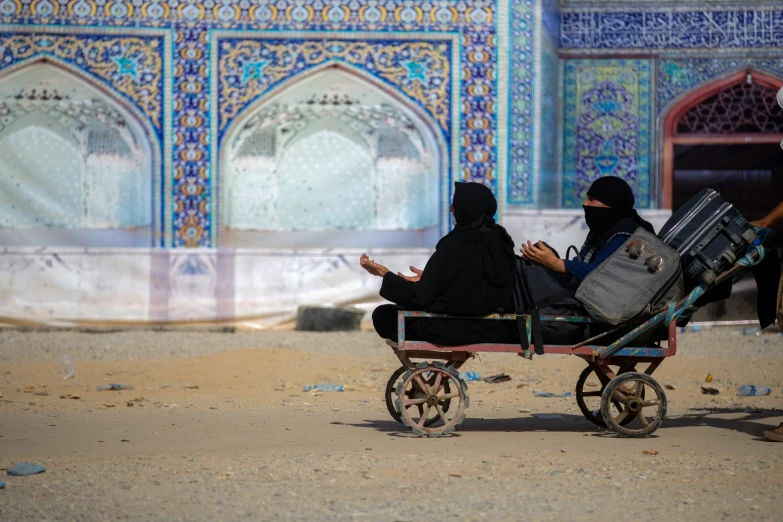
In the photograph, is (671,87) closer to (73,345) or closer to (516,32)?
(516,32)

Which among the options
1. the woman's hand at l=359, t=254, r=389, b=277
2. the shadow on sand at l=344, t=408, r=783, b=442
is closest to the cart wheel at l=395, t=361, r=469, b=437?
the shadow on sand at l=344, t=408, r=783, b=442

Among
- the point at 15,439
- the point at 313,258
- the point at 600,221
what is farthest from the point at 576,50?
the point at 15,439

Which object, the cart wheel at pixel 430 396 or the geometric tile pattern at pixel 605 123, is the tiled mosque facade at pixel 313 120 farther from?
the cart wheel at pixel 430 396

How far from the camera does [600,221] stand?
463cm

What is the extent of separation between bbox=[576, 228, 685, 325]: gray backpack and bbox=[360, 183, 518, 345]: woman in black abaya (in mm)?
316

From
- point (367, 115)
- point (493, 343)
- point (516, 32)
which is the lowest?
point (493, 343)

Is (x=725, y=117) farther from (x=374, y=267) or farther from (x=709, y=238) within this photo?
(x=374, y=267)

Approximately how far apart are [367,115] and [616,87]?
250 cm

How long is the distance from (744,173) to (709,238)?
369 inches

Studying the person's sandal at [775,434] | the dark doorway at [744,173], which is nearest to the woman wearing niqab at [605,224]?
the person's sandal at [775,434]

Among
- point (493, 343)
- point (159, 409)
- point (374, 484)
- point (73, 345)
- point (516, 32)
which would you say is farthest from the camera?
point (516, 32)

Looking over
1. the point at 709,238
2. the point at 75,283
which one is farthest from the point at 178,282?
the point at 709,238

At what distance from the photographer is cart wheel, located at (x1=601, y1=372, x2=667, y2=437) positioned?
4344mm

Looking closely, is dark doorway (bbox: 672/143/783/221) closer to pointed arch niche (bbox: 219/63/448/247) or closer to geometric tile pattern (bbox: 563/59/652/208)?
geometric tile pattern (bbox: 563/59/652/208)
